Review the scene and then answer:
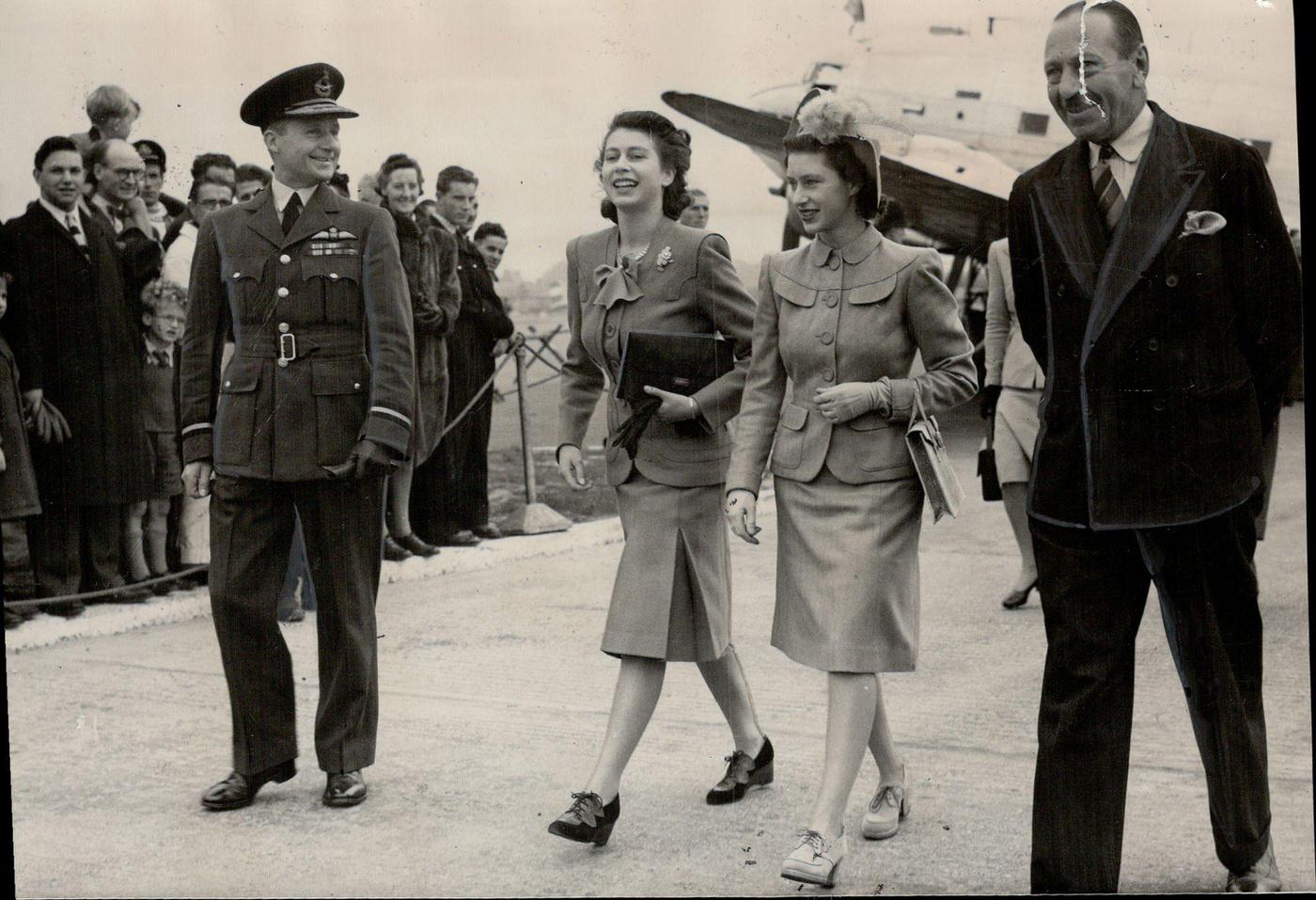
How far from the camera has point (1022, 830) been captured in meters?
4.58

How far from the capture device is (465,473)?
25.0ft

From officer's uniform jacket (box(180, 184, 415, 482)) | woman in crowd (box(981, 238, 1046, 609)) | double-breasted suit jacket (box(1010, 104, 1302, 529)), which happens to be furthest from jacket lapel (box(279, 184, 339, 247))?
woman in crowd (box(981, 238, 1046, 609))

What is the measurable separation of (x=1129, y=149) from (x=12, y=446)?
3.68 m

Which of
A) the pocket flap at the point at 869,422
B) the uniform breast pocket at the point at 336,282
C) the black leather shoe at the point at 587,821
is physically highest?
the uniform breast pocket at the point at 336,282

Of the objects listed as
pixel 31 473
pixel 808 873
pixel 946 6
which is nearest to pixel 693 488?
pixel 808 873

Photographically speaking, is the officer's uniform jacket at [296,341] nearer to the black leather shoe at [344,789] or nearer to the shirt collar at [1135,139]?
the black leather shoe at [344,789]

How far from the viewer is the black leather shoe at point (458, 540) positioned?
706 cm

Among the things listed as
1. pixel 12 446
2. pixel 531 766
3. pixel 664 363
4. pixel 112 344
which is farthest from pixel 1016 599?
pixel 12 446

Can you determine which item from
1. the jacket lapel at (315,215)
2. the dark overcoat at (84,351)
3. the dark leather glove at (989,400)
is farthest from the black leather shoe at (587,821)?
the dark leather glove at (989,400)

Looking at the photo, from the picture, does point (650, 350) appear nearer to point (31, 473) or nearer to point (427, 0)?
point (427, 0)

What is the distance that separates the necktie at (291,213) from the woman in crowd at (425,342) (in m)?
1.29

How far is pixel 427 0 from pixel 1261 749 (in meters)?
3.08

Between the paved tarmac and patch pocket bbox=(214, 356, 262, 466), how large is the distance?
2.48 ft

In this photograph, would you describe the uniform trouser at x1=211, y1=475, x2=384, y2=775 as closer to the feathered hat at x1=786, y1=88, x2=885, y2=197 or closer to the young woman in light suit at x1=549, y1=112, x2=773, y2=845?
the young woman in light suit at x1=549, y1=112, x2=773, y2=845
